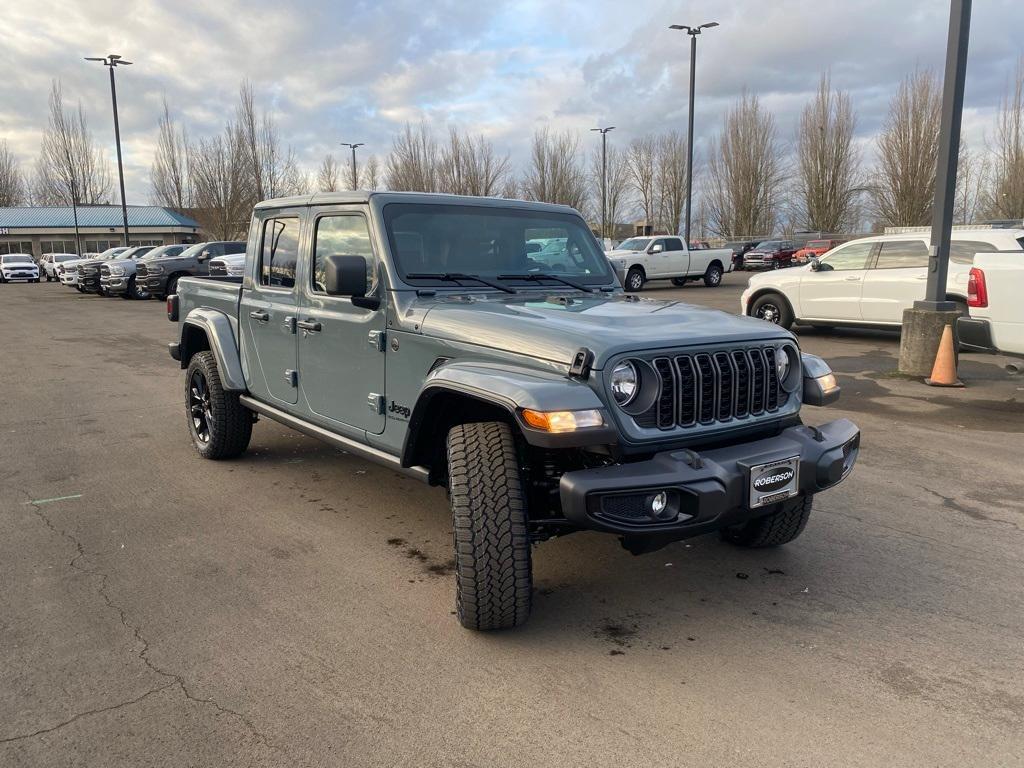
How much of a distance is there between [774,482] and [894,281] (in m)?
9.79

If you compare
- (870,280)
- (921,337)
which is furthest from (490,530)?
(870,280)

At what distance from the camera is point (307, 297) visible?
467 cm

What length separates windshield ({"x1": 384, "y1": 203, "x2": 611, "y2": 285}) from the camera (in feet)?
13.7

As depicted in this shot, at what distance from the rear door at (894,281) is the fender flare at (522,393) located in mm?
10005

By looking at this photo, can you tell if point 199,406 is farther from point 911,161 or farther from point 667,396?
point 911,161

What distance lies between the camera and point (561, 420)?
2924 mm

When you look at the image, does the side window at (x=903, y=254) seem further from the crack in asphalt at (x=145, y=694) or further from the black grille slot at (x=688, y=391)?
the crack in asphalt at (x=145, y=694)

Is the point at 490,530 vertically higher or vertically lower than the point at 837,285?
lower

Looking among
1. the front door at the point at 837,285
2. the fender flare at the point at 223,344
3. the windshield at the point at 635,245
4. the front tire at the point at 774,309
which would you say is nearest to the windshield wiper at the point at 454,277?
the fender flare at the point at 223,344

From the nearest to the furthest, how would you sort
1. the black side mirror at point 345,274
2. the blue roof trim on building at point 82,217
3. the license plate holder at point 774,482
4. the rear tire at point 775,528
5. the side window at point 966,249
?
the license plate holder at point 774,482
the black side mirror at point 345,274
the rear tire at point 775,528
the side window at point 966,249
the blue roof trim on building at point 82,217

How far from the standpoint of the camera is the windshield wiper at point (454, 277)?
409 centimetres

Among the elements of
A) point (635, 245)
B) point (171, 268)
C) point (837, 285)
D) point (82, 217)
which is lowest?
point (837, 285)

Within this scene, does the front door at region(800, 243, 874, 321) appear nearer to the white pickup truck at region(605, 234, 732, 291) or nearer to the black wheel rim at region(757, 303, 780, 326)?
the black wheel rim at region(757, 303, 780, 326)

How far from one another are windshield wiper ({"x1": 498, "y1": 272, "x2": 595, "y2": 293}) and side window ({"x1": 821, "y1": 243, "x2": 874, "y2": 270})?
9.11 m
